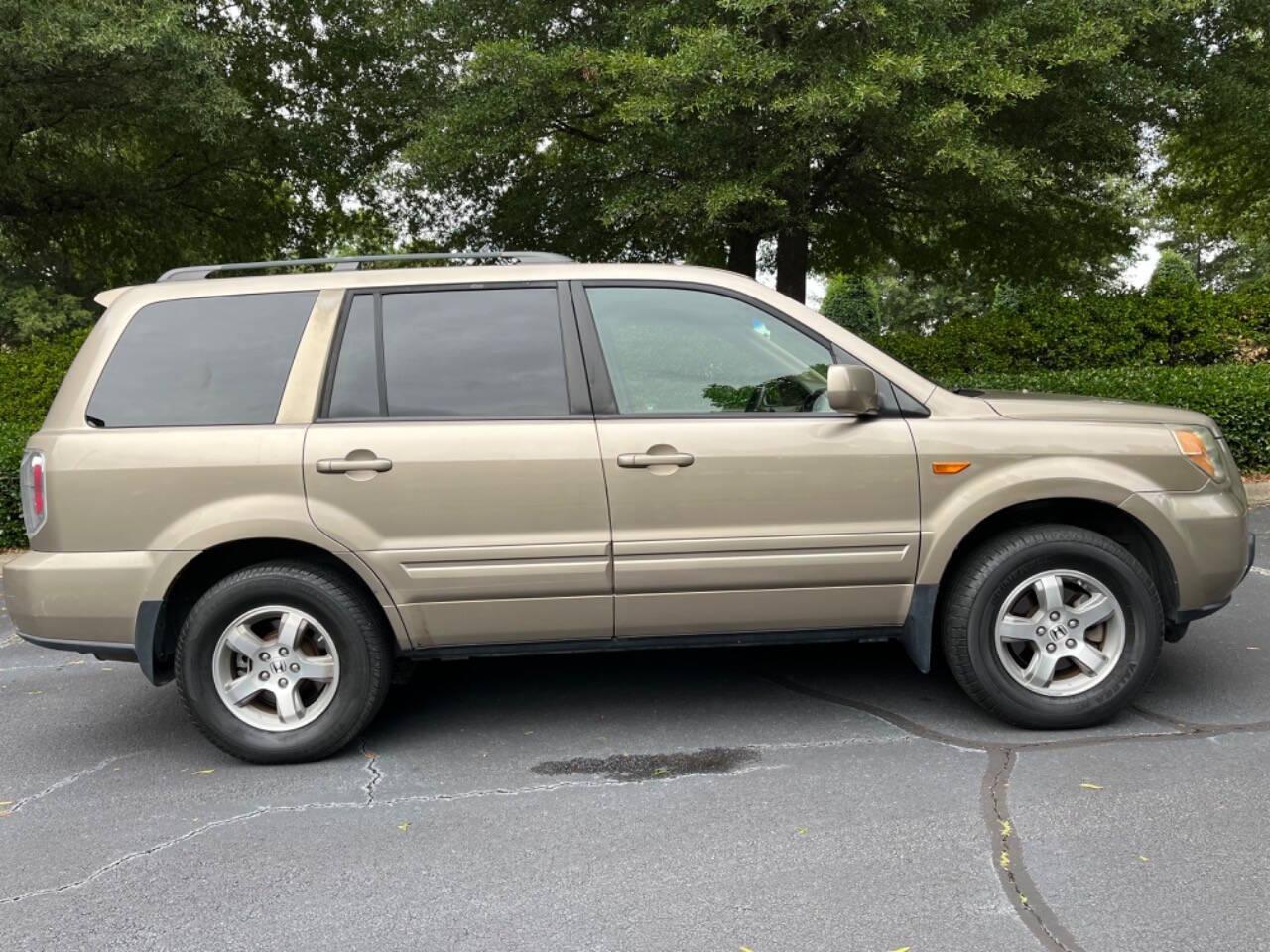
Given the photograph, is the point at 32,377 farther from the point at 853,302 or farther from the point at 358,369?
the point at 853,302

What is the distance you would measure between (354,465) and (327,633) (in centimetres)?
65

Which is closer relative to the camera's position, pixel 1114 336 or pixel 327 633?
pixel 327 633

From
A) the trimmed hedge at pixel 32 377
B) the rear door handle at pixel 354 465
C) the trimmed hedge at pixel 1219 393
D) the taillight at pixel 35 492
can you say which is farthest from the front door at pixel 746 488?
the trimmed hedge at pixel 32 377

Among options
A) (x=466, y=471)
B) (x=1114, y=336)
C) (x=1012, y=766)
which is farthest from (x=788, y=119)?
(x=1012, y=766)

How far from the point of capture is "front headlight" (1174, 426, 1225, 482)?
12.9 ft

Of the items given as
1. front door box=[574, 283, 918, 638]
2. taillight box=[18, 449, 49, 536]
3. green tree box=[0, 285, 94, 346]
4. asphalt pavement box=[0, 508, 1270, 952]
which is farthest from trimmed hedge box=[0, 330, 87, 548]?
front door box=[574, 283, 918, 638]

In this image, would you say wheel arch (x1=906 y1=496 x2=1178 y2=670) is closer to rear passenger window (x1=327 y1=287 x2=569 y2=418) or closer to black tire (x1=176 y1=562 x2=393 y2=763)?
rear passenger window (x1=327 y1=287 x2=569 y2=418)

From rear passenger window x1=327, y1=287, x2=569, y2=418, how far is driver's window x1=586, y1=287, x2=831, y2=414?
24cm

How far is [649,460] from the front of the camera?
3.73 metres

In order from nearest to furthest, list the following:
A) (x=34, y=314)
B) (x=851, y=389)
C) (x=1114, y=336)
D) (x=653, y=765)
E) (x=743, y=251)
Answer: (x=851, y=389), (x=653, y=765), (x=34, y=314), (x=1114, y=336), (x=743, y=251)

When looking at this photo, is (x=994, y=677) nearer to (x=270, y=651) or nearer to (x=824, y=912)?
(x=824, y=912)

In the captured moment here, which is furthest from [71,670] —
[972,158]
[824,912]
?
[972,158]

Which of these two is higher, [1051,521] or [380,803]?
[1051,521]

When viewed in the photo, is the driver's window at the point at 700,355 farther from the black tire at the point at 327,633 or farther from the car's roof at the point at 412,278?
the black tire at the point at 327,633
